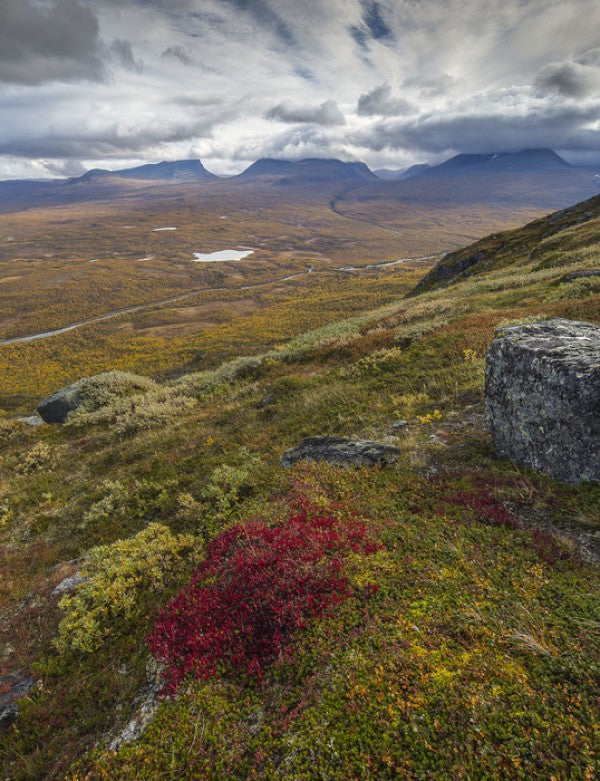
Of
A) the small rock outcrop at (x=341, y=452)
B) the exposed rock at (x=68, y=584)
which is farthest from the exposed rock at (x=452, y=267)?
the exposed rock at (x=68, y=584)

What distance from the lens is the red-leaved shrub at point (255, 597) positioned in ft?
18.0

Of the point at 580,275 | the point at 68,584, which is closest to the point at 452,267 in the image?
the point at 580,275

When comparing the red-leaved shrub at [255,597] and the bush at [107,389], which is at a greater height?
the red-leaved shrub at [255,597]

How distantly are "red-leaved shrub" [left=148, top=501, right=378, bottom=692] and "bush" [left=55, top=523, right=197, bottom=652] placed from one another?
0.98 metres

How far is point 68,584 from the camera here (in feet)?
27.8

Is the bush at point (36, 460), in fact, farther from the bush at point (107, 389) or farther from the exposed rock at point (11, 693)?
the exposed rock at point (11, 693)

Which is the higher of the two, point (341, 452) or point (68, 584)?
point (341, 452)

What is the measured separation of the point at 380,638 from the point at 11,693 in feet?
19.3

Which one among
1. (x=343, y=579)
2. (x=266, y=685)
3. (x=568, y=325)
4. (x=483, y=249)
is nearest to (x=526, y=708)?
(x=343, y=579)

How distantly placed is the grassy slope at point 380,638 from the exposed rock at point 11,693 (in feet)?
0.59

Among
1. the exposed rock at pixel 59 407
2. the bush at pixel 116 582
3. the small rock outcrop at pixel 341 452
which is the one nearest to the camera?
the bush at pixel 116 582

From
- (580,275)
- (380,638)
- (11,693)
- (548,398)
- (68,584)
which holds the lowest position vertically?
(68,584)

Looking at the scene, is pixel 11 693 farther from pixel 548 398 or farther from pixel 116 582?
pixel 548 398

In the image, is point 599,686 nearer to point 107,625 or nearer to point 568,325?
point 107,625
